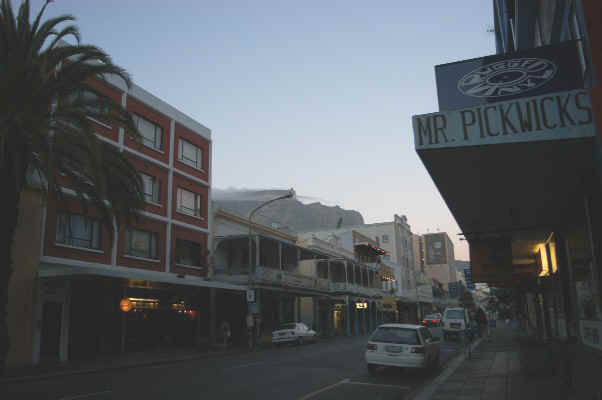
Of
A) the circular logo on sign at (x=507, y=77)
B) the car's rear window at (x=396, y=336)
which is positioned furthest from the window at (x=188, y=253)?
the circular logo on sign at (x=507, y=77)

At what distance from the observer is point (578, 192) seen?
8883mm

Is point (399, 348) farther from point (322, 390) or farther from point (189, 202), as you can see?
point (189, 202)

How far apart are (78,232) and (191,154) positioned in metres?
10.7

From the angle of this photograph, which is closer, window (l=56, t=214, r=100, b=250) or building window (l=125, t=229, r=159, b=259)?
window (l=56, t=214, r=100, b=250)

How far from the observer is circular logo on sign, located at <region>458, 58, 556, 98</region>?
6.98 meters

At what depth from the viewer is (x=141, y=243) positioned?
1062 inches

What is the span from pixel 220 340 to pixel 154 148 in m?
12.3

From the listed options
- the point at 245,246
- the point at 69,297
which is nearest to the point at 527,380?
the point at 69,297

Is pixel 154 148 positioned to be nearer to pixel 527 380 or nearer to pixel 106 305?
pixel 106 305

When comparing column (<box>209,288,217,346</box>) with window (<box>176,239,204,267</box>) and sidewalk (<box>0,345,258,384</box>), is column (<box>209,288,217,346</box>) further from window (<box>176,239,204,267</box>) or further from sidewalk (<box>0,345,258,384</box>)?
sidewalk (<box>0,345,258,384</box>)

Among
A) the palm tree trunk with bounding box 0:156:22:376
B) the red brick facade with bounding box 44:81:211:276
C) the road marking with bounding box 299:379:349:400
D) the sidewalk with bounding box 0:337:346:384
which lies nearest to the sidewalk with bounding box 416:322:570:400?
the road marking with bounding box 299:379:349:400

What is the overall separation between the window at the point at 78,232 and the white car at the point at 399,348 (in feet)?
43.4

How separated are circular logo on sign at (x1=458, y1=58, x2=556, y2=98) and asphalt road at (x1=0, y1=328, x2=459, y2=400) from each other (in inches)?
289

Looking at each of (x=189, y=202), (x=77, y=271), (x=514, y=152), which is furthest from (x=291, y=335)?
(x=514, y=152)
